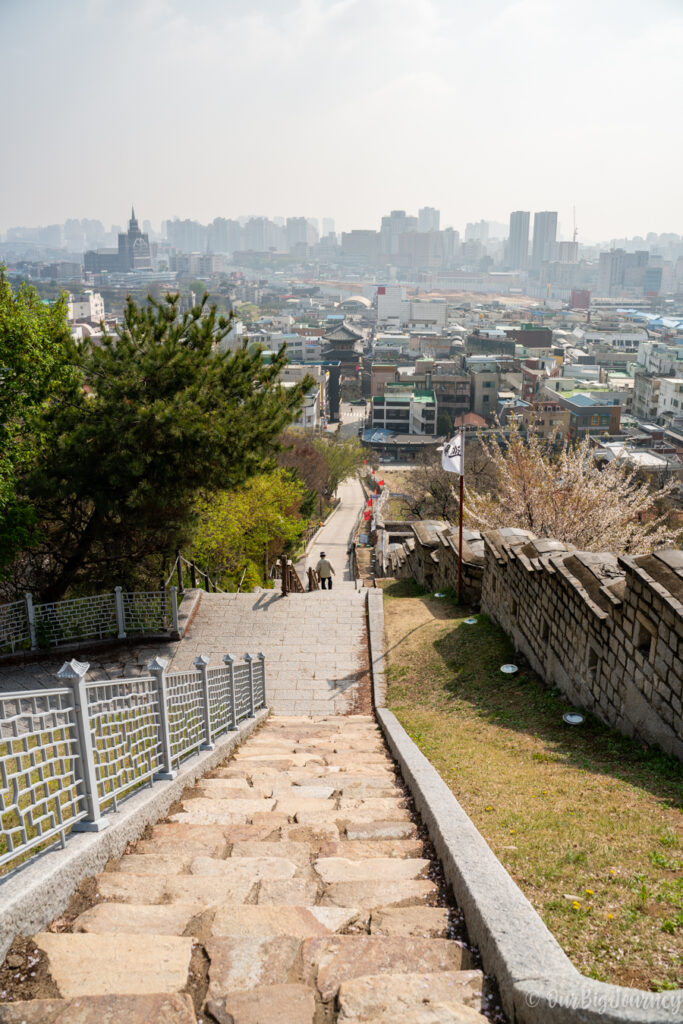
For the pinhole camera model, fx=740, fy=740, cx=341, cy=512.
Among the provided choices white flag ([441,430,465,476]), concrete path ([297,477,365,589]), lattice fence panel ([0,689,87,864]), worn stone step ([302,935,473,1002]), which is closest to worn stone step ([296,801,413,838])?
lattice fence panel ([0,689,87,864])

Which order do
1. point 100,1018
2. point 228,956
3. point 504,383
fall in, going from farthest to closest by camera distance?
point 504,383, point 228,956, point 100,1018

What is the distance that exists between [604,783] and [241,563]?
1490cm

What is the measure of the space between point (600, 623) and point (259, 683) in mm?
4798

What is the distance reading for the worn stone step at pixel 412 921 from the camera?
3.43 metres

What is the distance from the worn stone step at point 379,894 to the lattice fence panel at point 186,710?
2.50 meters

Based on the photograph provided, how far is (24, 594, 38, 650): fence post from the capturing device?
1177 cm

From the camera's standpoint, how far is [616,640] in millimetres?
7504

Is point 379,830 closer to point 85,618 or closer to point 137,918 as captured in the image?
point 137,918

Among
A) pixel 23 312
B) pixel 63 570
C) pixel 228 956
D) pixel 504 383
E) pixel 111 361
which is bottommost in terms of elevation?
pixel 504 383

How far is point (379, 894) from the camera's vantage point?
12.5 ft

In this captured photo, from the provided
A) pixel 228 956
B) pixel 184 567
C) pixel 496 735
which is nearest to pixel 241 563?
pixel 184 567

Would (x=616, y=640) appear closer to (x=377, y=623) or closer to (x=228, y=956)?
(x=228, y=956)

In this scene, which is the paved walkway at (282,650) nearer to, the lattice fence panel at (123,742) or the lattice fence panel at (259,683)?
the lattice fence panel at (259,683)

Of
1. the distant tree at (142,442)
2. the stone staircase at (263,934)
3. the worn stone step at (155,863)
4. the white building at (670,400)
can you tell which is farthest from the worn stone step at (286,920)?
the white building at (670,400)
